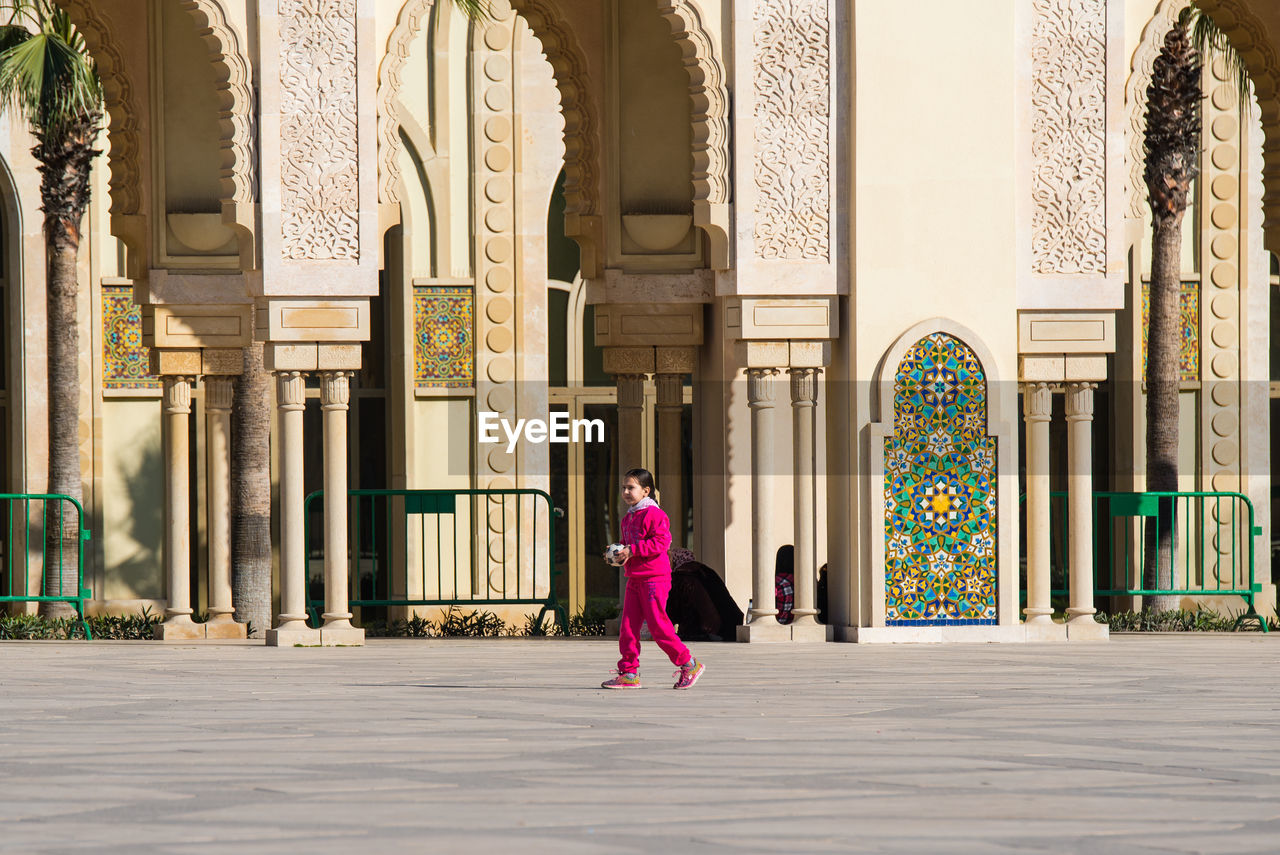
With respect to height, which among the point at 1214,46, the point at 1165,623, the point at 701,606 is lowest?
the point at 1165,623

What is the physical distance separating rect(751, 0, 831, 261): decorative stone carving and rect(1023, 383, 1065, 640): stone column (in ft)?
5.50

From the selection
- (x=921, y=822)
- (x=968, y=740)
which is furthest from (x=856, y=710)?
(x=921, y=822)

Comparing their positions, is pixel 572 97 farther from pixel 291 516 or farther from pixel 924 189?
pixel 291 516

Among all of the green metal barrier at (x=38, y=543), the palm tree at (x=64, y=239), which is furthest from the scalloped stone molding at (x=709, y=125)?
the green metal barrier at (x=38, y=543)

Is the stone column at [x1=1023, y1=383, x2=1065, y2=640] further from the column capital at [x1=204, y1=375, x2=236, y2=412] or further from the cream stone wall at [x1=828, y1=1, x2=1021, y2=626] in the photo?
the column capital at [x1=204, y1=375, x2=236, y2=412]

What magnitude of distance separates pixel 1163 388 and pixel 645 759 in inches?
466

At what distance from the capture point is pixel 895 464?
12789mm

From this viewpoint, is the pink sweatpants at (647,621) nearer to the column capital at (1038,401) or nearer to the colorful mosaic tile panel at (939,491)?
the colorful mosaic tile panel at (939,491)

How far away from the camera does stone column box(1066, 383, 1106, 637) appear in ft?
43.0

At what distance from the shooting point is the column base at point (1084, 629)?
13.1m

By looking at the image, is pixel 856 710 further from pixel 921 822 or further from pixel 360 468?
pixel 360 468

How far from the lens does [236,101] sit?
12.5 metres

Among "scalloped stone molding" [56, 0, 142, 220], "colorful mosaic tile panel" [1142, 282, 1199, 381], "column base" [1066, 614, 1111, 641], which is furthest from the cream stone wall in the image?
"colorful mosaic tile panel" [1142, 282, 1199, 381]

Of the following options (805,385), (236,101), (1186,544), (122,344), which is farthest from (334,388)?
(1186,544)
